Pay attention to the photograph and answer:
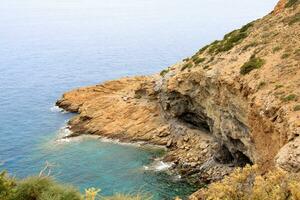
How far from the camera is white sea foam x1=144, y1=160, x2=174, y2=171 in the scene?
5537cm

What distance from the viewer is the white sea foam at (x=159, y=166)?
2180 inches

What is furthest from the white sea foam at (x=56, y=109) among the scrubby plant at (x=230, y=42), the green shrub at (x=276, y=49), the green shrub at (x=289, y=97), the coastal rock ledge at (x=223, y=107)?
the green shrub at (x=289, y=97)

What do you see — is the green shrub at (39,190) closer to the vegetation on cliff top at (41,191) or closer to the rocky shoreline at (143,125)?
the vegetation on cliff top at (41,191)

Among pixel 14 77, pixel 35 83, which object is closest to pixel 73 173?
pixel 35 83

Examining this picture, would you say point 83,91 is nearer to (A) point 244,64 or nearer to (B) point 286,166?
(A) point 244,64

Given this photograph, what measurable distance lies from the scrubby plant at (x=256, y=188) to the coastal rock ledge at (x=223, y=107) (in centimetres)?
1186

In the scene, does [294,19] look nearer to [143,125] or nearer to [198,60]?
[198,60]

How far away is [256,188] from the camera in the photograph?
16484mm

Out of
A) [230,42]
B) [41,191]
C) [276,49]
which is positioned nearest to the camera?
[41,191]

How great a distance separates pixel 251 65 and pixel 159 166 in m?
18.1

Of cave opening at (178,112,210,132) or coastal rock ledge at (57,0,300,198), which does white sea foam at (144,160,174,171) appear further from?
cave opening at (178,112,210,132)

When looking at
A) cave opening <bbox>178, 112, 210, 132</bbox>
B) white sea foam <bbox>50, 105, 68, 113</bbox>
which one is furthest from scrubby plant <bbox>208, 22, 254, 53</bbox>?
white sea foam <bbox>50, 105, 68, 113</bbox>

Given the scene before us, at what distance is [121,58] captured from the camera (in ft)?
481

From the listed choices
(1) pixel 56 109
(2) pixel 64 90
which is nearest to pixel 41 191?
(1) pixel 56 109
